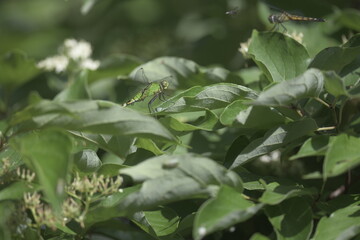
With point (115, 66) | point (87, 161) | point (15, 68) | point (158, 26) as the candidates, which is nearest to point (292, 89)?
point (87, 161)

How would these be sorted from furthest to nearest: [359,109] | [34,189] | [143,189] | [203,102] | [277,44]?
[359,109] < [277,44] < [203,102] < [34,189] < [143,189]

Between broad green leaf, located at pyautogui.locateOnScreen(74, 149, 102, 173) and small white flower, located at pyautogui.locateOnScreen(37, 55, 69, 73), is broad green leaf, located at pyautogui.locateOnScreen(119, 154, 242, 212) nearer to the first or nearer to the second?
broad green leaf, located at pyautogui.locateOnScreen(74, 149, 102, 173)

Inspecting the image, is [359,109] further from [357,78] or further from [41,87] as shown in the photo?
[41,87]

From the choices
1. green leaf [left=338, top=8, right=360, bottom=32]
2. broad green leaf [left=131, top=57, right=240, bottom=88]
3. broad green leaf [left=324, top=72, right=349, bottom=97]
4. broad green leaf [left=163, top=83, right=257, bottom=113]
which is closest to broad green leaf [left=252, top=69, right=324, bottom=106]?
broad green leaf [left=324, top=72, right=349, bottom=97]

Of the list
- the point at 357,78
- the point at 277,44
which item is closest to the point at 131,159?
the point at 277,44

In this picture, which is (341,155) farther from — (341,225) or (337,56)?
(337,56)

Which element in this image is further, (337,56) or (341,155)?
(337,56)
